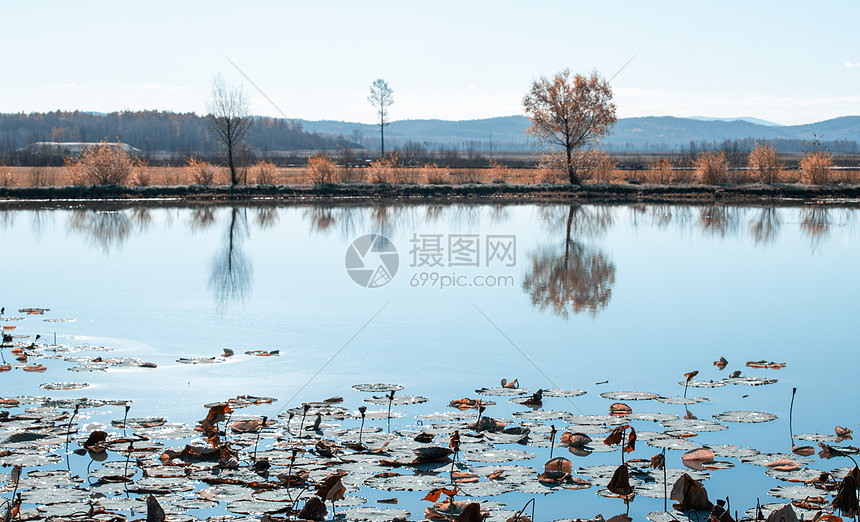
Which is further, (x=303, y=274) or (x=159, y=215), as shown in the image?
(x=159, y=215)

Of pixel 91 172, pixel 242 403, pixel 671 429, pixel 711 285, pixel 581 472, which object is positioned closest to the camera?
pixel 581 472

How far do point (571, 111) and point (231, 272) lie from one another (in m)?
26.9

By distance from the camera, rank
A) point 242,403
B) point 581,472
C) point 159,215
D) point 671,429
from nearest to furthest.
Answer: point 581,472 → point 671,429 → point 242,403 → point 159,215

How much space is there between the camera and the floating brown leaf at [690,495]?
4496mm

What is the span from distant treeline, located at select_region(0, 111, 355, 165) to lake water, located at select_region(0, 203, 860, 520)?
13479cm

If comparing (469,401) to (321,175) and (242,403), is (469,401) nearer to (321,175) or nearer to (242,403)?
(242,403)

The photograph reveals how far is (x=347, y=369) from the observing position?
7.91 meters

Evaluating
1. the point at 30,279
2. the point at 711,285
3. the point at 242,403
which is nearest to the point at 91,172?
the point at 30,279

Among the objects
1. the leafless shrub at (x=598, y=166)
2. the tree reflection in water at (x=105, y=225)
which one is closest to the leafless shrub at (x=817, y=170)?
Result: the leafless shrub at (x=598, y=166)

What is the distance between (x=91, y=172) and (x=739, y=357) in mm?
32706

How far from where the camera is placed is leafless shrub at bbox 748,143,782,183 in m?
37.1

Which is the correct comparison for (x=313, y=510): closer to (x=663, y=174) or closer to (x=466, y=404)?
(x=466, y=404)

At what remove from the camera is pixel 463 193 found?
116ft

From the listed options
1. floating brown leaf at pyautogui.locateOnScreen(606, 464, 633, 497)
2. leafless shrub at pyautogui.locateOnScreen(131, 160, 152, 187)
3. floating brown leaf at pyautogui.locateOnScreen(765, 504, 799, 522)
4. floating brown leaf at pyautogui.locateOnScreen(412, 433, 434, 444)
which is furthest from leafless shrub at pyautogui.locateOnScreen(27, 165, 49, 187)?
floating brown leaf at pyautogui.locateOnScreen(765, 504, 799, 522)
